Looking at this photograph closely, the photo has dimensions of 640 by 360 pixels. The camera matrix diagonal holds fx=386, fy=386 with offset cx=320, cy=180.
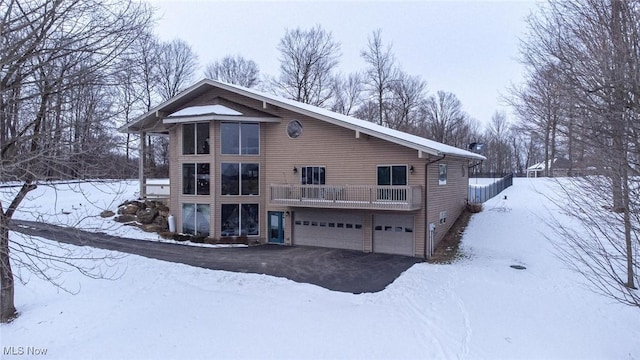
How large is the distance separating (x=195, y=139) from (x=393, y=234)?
10.4 metres

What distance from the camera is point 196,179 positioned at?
18.7 meters

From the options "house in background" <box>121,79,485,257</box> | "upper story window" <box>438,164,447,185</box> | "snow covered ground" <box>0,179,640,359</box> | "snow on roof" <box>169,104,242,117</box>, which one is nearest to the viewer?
"snow covered ground" <box>0,179,640,359</box>

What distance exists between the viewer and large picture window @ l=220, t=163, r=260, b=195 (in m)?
18.4

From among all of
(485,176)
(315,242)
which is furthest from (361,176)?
(485,176)

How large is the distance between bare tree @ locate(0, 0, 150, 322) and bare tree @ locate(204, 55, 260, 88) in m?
40.3

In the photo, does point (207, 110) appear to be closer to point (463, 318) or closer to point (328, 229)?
point (328, 229)

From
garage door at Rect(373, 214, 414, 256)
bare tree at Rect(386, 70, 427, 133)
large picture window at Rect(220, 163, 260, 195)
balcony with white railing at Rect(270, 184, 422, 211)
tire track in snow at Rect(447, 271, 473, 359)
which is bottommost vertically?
tire track in snow at Rect(447, 271, 473, 359)

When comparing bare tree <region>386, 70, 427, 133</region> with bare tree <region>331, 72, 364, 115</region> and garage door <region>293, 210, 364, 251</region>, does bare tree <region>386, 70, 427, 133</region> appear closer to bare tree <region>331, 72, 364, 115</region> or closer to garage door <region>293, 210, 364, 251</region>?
bare tree <region>331, 72, 364, 115</region>

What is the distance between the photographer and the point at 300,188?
56.0 ft

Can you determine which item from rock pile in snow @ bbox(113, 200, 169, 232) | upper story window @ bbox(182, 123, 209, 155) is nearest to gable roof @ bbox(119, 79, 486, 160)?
upper story window @ bbox(182, 123, 209, 155)

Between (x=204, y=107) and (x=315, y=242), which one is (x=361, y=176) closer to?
(x=315, y=242)

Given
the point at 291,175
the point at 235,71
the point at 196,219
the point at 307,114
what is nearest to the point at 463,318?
the point at 291,175

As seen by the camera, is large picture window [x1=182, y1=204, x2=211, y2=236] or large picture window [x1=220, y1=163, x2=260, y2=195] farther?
large picture window [x1=182, y1=204, x2=211, y2=236]

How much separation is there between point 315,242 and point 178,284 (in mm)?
7393
